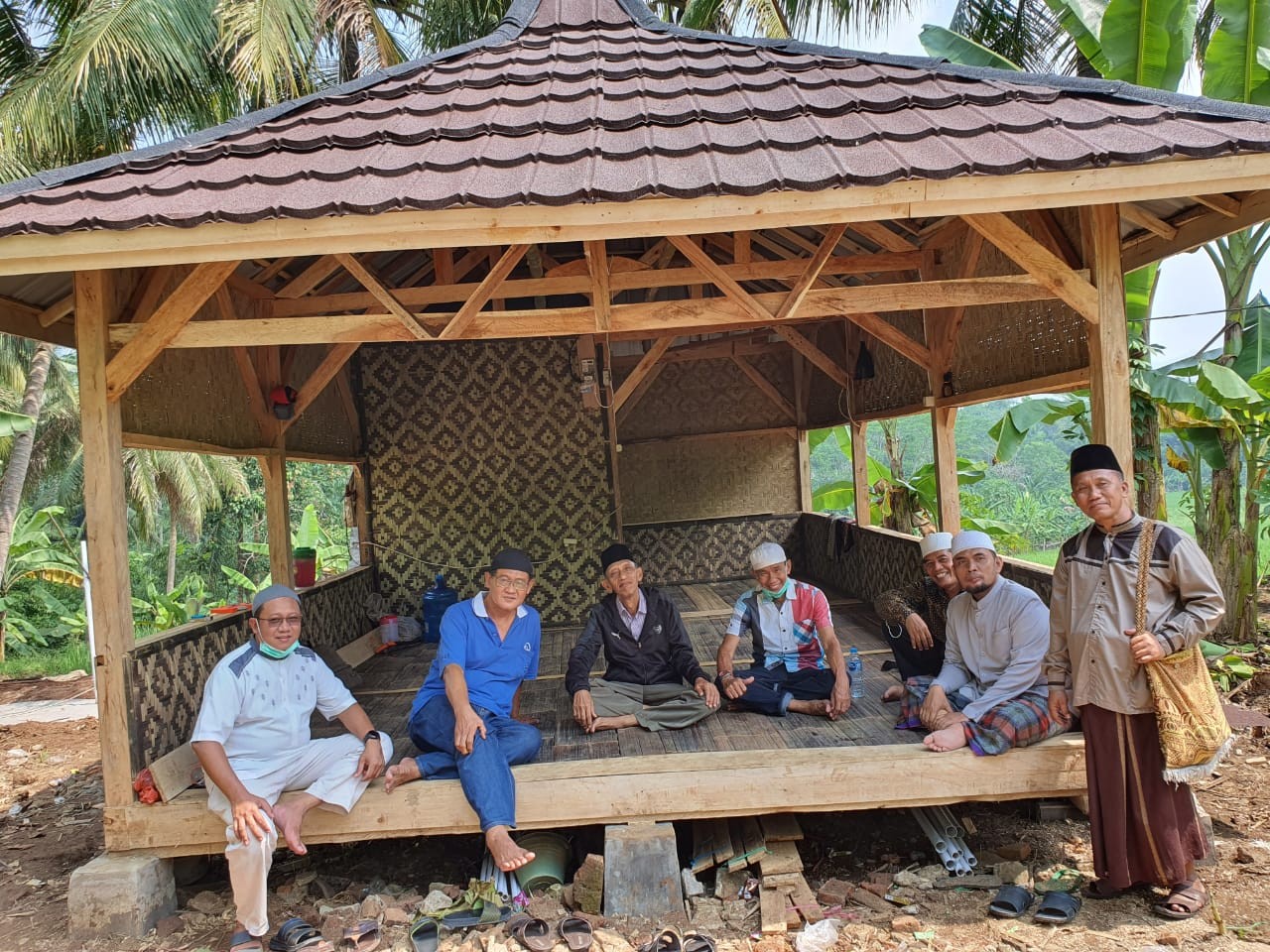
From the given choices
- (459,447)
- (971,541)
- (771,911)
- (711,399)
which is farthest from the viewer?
(711,399)

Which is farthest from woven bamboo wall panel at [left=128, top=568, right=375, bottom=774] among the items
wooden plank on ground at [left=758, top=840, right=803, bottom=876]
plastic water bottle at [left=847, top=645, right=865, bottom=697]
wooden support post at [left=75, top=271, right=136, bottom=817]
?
plastic water bottle at [left=847, top=645, right=865, bottom=697]

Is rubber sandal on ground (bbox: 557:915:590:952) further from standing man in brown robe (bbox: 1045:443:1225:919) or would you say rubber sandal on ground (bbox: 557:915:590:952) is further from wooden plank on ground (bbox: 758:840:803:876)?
standing man in brown robe (bbox: 1045:443:1225:919)

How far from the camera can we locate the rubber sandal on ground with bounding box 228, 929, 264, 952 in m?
3.57

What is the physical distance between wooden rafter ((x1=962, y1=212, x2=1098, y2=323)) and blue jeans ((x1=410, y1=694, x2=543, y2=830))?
312 cm

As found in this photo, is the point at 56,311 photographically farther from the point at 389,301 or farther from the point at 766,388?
the point at 766,388

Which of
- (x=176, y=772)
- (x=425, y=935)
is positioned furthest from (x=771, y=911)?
(x=176, y=772)

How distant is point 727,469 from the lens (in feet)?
38.1

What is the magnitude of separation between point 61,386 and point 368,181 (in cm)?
1839

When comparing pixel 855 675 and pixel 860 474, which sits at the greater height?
pixel 860 474

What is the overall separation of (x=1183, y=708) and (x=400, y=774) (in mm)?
3205

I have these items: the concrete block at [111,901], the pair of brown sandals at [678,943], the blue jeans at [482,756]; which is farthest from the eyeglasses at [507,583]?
the concrete block at [111,901]

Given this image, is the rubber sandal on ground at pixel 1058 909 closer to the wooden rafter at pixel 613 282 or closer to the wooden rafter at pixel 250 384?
the wooden rafter at pixel 613 282

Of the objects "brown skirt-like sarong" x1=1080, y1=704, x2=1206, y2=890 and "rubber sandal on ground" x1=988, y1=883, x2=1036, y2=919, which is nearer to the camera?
"brown skirt-like sarong" x1=1080, y1=704, x2=1206, y2=890

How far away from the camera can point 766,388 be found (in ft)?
36.9
